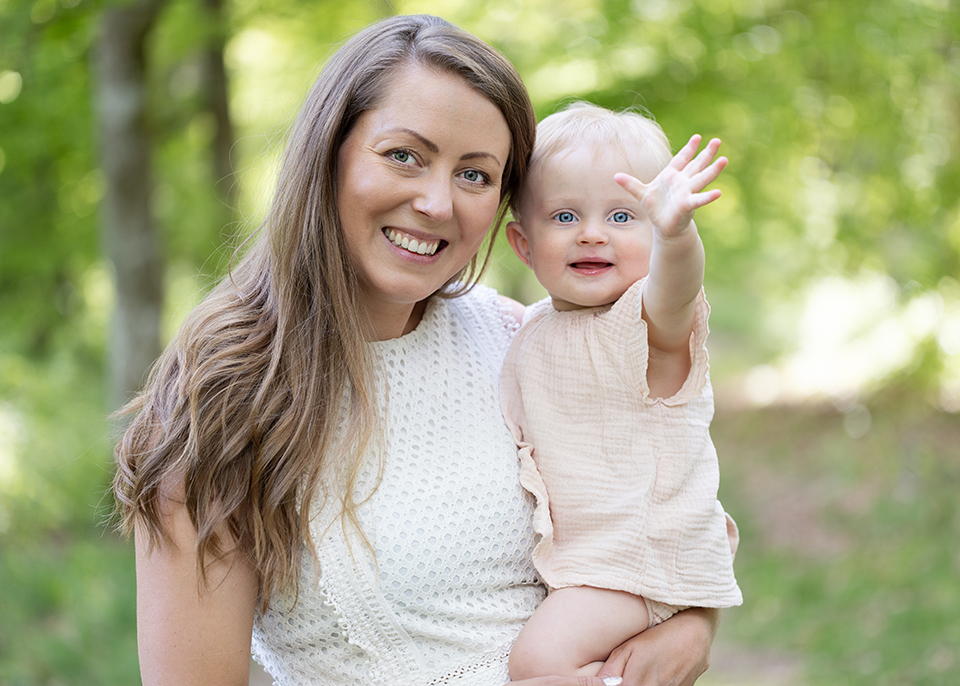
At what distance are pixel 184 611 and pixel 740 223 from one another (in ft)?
23.4

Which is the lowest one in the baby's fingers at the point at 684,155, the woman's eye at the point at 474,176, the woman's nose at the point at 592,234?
the woman's nose at the point at 592,234

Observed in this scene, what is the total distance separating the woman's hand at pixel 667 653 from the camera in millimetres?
1941

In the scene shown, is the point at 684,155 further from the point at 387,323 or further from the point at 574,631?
the point at 574,631

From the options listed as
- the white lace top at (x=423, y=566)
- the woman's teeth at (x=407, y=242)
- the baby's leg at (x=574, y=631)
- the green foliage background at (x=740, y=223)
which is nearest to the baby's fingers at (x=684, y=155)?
the woman's teeth at (x=407, y=242)

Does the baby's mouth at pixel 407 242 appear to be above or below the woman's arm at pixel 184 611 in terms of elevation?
above

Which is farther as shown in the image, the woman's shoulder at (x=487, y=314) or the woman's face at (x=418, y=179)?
the woman's shoulder at (x=487, y=314)

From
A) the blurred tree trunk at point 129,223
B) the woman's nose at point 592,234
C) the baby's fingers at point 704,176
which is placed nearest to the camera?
the baby's fingers at point 704,176

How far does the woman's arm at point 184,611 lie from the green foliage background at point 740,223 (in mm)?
2242

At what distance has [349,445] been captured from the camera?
1907 millimetres

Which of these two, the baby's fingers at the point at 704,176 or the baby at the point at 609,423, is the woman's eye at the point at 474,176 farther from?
the baby's fingers at the point at 704,176

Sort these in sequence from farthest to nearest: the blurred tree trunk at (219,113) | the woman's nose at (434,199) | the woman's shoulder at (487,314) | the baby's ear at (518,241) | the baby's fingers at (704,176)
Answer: the blurred tree trunk at (219,113)
the woman's shoulder at (487,314)
the baby's ear at (518,241)
the woman's nose at (434,199)
the baby's fingers at (704,176)

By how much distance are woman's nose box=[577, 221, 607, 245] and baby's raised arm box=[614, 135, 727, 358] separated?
21 cm

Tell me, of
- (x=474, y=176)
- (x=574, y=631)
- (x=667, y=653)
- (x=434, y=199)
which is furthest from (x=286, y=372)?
(x=667, y=653)

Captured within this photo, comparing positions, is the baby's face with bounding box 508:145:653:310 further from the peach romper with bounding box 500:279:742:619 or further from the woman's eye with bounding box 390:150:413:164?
the woman's eye with bounding box 390:150:413:164
